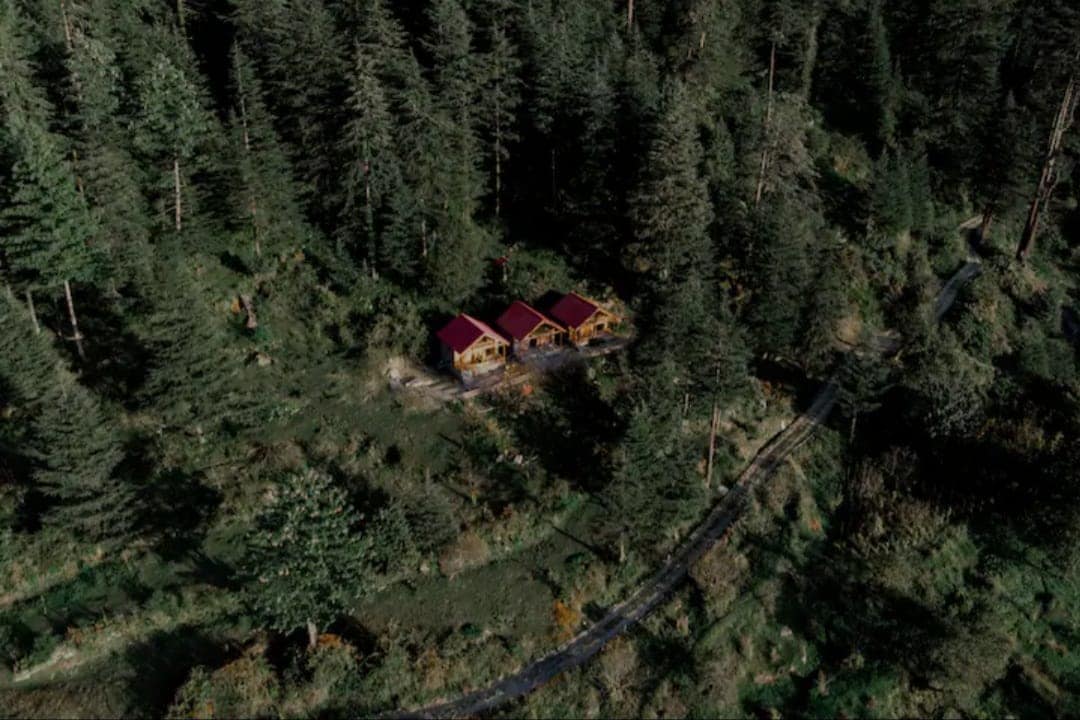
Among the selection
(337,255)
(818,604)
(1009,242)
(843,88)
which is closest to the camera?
(818,604)

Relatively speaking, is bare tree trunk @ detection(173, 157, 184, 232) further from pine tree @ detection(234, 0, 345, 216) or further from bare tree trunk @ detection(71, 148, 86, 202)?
pine tree @ detection(234, 0, 345, 216)

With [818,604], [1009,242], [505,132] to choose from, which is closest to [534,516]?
[818,604]

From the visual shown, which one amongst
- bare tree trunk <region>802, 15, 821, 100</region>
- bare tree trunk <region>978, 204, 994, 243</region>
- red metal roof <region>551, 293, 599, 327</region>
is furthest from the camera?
bare tree trunk <region>802, 15, 821, 100</region>

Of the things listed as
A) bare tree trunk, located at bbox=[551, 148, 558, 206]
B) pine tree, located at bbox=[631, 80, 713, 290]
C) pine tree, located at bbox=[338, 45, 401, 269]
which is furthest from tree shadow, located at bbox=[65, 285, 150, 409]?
pine tree, located at bbox=[631, 80, 713, 290]

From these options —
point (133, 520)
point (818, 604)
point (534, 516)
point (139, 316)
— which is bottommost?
point (818, 604)

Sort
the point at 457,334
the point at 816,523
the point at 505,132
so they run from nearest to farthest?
the point at 816,523 < the point at 457,334 < the point at 505,132

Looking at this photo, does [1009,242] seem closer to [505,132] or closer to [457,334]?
[505,132]

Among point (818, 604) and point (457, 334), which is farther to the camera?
point (457, 334)

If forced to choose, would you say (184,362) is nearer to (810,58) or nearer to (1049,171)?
(810,58)
